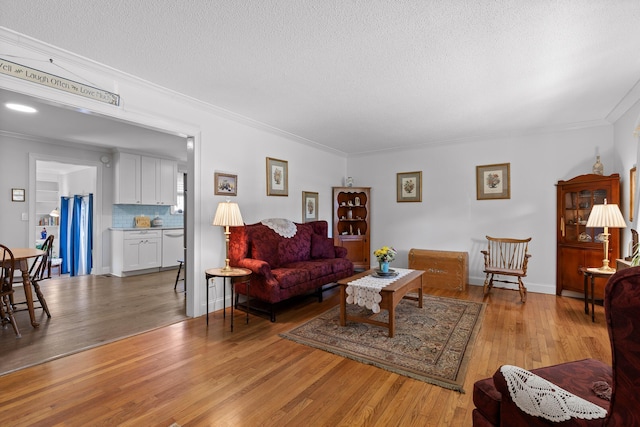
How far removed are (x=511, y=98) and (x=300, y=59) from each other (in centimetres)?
252

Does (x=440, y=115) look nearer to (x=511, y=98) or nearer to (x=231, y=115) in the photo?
(x=511, y=98)

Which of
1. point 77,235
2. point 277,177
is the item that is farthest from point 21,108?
point 77,235

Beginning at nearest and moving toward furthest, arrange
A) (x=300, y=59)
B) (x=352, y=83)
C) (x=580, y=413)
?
1. (x=580, y=413)
2. (x=300, y=59)
3. (x=352, y=83)

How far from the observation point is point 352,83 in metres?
3.15

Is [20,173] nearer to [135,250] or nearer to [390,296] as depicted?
[135,250]

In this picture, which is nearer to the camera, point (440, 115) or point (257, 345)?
point (257, 345)

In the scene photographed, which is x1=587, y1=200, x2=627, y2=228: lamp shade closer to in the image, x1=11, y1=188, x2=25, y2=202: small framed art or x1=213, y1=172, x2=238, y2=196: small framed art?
x1=213, y1=172, x2=238, y2=196: small framed art

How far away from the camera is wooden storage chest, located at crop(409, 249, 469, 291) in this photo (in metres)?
4.93

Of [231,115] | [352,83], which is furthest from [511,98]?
[231,115]

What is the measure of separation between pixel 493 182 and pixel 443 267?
168cm

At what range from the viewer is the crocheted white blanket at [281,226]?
176 inches

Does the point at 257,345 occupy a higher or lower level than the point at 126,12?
lower

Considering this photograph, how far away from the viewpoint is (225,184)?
407cm

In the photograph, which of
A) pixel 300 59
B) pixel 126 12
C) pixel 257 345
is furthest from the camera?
pixel 257 345
